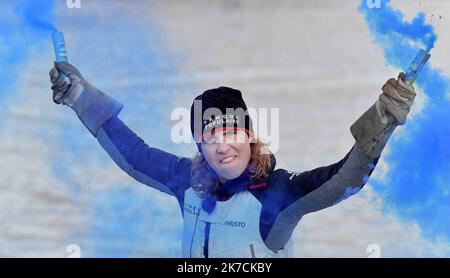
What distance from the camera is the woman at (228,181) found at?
228cm

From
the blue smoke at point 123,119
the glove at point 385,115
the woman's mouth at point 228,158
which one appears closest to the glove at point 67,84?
the blue smoke at point 123,119

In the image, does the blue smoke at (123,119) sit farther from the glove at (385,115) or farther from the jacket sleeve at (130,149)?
the glove at (385,115)

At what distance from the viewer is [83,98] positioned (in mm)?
2479

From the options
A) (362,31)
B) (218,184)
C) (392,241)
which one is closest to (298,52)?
(362,31)

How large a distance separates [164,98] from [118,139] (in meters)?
0.27

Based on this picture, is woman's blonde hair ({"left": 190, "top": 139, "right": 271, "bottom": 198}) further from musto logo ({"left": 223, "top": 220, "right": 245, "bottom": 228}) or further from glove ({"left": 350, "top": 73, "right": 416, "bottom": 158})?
glove ({"left": 350, "top": 73, "right": 416, "bottom": 158})

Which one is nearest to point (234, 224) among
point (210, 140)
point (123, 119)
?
Answer: point (210, 140)

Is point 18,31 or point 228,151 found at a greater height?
point 18,31

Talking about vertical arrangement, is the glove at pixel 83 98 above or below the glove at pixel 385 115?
above

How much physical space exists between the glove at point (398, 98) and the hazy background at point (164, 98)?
0.48m

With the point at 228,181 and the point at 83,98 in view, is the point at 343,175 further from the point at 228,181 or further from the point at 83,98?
the point at 83,98

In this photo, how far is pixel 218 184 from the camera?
2.36m

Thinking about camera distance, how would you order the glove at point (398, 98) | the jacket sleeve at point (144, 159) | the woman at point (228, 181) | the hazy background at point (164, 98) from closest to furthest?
the glove at point (398, 98)
the woman at point (228, 181)
the jacket sleeve at point (144, 159)
the hazy background at point (164, 98)

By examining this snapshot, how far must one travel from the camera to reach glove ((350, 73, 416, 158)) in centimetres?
209
